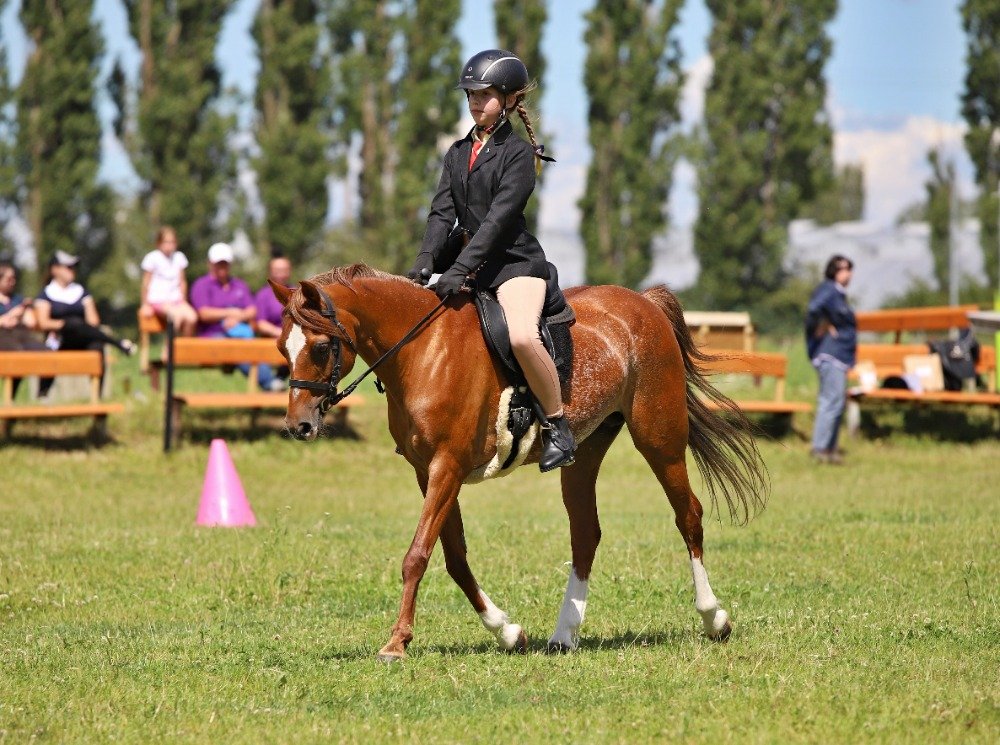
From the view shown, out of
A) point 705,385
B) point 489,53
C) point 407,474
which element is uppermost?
point 489,53

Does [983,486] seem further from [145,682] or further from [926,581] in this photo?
[145,682]

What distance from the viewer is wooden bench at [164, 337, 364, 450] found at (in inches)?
707

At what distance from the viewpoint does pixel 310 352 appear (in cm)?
708

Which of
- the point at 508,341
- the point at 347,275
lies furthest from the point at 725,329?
the point at 347,275

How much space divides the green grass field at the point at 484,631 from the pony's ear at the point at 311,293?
5.86ft

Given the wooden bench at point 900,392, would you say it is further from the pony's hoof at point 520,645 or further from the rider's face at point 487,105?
the rider's face at point 487,105

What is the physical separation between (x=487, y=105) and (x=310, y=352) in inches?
65.9

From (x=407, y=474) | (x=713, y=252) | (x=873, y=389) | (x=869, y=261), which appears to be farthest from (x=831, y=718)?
(x=869, y=261)

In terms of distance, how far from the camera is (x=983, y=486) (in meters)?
16.5

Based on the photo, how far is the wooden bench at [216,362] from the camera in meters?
18.0

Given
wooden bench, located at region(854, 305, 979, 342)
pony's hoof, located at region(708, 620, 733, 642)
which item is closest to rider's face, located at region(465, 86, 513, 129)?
pony's hoof, located at region(708, 620, 733, 642)

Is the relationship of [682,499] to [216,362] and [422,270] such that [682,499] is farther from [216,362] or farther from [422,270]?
[216,362]

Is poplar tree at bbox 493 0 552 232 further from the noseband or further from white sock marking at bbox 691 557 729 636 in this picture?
the noseband

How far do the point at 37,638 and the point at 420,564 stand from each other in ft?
7.88
